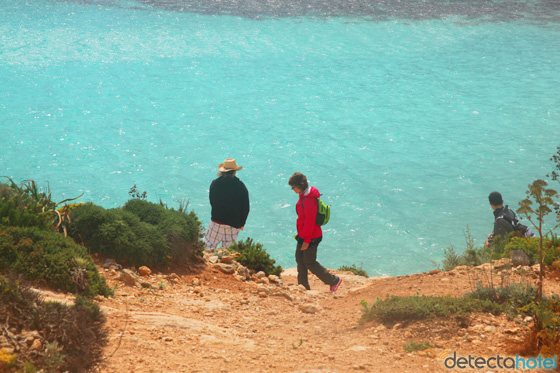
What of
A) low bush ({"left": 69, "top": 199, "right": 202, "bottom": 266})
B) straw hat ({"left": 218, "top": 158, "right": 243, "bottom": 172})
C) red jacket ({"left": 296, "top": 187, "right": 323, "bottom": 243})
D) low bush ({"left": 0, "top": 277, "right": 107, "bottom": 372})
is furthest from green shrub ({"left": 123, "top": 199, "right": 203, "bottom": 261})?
low bush ({"left": 0, "top": 277, "right": 107, "bottom": 372})

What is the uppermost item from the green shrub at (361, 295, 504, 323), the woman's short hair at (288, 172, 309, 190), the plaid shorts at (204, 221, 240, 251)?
the woman's short hair at (288, 172, 309, 190)

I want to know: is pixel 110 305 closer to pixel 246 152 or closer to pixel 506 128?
pixel 246 152

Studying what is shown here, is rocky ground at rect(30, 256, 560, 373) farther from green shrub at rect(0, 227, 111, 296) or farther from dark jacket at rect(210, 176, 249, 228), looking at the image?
dark jacket at rect(210, 176, 249, 228)

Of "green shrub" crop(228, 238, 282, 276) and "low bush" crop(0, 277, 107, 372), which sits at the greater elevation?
"green shrub" crop(228, 238, 282, 276)

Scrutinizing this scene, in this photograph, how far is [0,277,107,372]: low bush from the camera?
3898 mm

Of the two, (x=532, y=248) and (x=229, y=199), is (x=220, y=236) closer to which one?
(x=229, y=199)

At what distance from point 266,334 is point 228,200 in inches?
152

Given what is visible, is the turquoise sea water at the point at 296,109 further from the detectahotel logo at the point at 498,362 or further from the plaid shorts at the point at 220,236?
the detectahotel logo at the point at 498,362

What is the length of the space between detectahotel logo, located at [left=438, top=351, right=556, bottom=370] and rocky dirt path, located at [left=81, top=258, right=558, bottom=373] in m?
0.09

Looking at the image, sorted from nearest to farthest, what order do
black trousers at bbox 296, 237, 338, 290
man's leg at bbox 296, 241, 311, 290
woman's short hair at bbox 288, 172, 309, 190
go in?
woman's short hair at bbox 288, 172, 309, 190
black trousers at bbox 296, 237, 338, 290
man's leg at bbox 296, 241, 311, 290

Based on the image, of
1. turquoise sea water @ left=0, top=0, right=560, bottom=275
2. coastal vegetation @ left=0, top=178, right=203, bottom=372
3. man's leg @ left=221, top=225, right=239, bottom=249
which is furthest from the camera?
turquoise sea water @ left=0, top=0, right=560, bottom=275

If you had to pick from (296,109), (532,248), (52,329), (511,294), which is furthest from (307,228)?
(296,109)

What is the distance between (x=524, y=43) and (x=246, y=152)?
19587mm

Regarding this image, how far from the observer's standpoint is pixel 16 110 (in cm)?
1989
